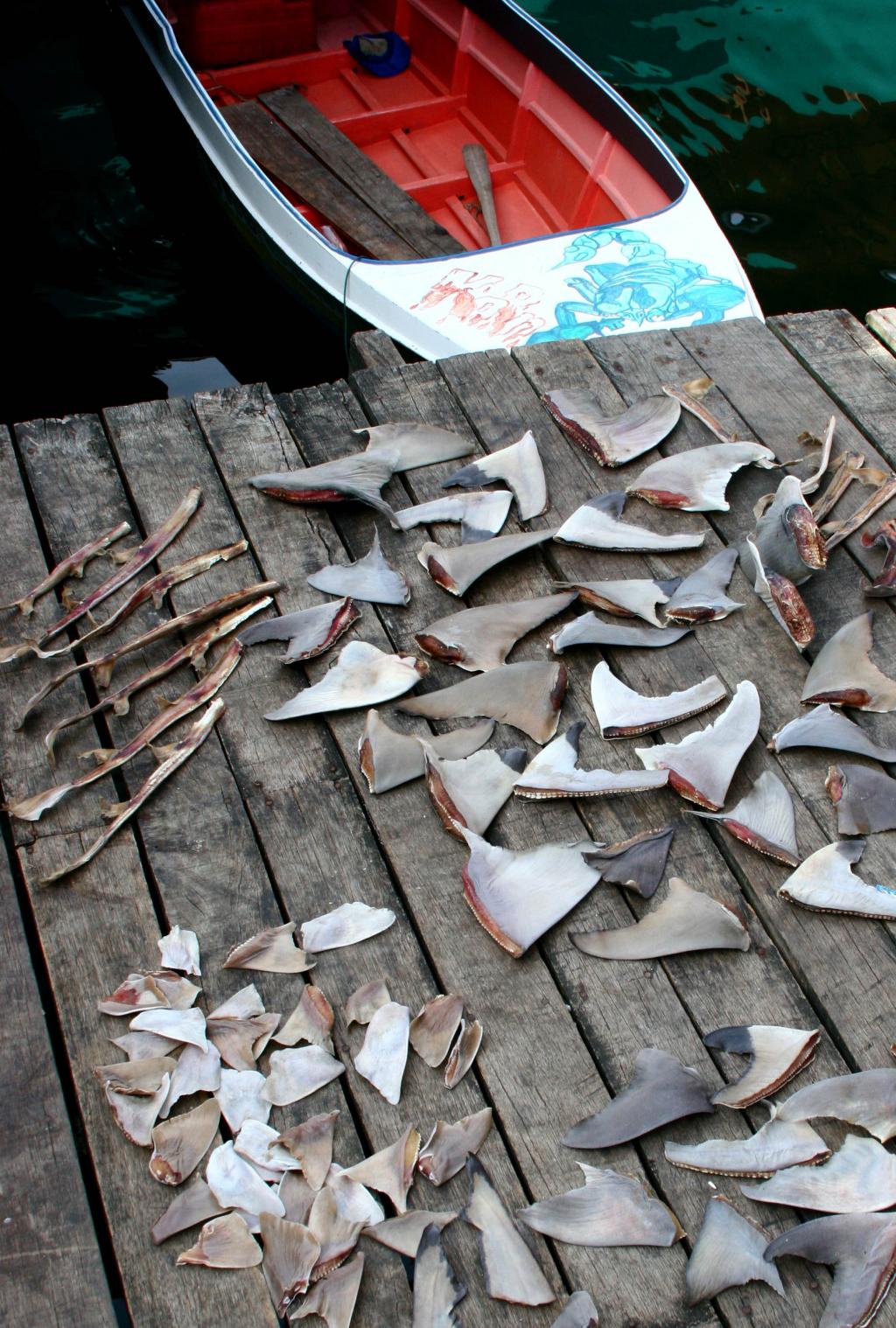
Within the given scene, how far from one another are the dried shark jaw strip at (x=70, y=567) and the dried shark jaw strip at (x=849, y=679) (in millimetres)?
1495

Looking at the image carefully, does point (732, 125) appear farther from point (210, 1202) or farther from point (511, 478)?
point (210, 1202)

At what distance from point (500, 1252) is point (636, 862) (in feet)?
2.22

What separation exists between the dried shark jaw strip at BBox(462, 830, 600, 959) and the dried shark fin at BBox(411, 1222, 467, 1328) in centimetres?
47

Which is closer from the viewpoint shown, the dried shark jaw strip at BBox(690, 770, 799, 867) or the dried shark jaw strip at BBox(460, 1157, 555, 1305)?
the dried shark jaw strip at BBox(460, 1157, 555, 1305)

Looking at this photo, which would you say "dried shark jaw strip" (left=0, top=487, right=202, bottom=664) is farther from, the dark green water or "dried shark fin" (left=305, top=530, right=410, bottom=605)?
the dark green water

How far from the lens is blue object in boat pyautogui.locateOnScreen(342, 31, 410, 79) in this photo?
20.8ft

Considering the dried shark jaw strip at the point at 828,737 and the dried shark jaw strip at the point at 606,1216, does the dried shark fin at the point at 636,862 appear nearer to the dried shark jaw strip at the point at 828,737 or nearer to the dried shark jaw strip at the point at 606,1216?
the dried shark jaw strip at the point at 828,737

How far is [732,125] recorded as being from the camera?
7.63m

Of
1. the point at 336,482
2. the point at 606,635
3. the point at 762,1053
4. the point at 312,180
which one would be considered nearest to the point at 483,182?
the point at 312,180

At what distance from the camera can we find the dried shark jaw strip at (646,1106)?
1745mm

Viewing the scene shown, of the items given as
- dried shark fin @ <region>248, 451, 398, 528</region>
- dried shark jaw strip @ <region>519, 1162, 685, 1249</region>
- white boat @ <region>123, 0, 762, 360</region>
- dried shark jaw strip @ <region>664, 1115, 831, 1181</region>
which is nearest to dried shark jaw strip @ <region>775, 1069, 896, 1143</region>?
dried shark jaw strip @ <region>664, 1115, 831, 1181</region>

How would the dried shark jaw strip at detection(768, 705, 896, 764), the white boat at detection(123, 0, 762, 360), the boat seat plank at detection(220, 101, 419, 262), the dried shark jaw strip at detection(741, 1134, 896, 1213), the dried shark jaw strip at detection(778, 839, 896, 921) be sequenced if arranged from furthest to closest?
the boat seat plank at detection(220, 101, 419, 262)
the white boat at detection(123, 0, 762, 360)
the dried shark jaw strip at detection(768, 705, 896, 764)
the dried shark jaw strip at detection(778, 839, 896, 921)
the dried shark jaw strip at detection(741, 1134, 896, 1213)

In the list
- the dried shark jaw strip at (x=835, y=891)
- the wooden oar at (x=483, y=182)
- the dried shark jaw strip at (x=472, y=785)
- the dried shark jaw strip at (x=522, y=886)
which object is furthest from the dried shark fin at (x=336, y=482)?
the wooden oar at (x=483, y=182)

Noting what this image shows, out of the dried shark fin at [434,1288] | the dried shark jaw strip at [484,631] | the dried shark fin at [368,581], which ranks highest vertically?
the dried shark jaw strip at [484,631]
